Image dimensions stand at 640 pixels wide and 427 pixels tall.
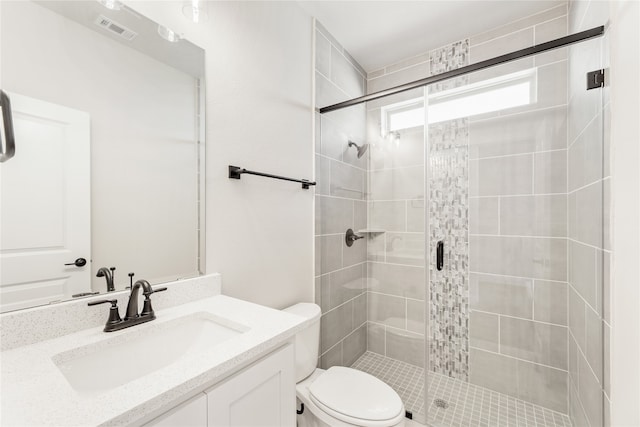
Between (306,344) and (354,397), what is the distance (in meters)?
0.33

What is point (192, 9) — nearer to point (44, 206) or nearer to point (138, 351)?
point (44, 206)

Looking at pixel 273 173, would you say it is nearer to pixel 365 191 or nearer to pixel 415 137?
pixel 365 191

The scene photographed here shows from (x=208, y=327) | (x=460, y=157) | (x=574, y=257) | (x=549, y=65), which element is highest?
(x=549, y=65)

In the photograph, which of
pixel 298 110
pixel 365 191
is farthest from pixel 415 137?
pixel 298 110

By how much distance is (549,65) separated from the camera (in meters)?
1.54

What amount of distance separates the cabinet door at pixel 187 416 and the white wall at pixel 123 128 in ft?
1.76

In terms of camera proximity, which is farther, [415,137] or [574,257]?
[415,137]

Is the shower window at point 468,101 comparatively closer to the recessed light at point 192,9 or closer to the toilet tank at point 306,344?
the recessed light at point 192,9

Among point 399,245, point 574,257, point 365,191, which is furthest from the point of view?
point 365,191

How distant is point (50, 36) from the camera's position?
792 millimetres

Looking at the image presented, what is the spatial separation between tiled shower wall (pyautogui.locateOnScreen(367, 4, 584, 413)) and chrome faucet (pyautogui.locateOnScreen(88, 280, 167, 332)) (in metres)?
1.38

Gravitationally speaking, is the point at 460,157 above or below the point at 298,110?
below
